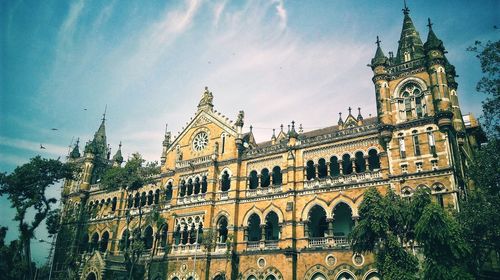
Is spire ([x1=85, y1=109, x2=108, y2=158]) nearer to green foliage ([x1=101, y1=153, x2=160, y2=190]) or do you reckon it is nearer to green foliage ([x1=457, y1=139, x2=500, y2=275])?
green foliage ([x1=101, y1=153, x2=160, y2=190])

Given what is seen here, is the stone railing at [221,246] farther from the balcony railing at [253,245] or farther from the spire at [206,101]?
the spire at [206,101]

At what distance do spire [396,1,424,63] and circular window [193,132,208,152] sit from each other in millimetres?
21555

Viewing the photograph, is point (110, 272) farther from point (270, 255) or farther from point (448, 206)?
point (448, 206)

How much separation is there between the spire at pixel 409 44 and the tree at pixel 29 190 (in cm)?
4020

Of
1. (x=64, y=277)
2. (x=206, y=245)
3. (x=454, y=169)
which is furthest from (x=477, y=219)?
(x=64, y=277)

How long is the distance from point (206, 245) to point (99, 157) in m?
27.7

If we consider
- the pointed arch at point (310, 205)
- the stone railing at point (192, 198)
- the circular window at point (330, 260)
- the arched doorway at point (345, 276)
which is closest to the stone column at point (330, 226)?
the pointed arch at point (310, 205)

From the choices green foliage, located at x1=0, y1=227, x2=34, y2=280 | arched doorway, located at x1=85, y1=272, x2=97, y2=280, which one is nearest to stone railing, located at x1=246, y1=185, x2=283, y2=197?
arched doorway, located at x1=85, y1=272, x2=97, y2=280

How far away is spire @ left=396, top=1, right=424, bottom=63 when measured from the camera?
34.4 meters

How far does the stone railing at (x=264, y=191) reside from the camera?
36.1 m

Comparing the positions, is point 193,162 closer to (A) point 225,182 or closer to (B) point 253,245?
(A) point 225,182

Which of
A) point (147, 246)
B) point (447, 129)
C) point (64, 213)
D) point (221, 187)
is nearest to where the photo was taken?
point (447, 129)

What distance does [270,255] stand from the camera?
3388cm

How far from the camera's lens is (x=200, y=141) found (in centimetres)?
4356
